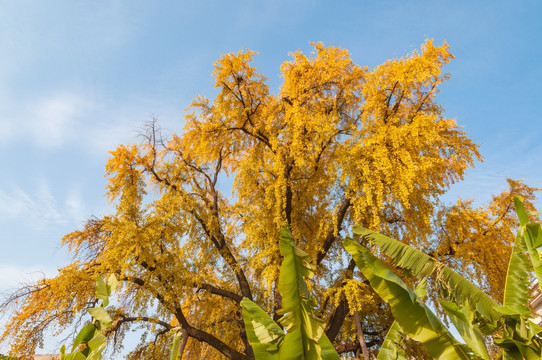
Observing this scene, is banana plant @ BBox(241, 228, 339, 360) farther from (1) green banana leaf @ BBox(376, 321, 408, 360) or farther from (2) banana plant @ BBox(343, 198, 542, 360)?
(1) green banana leaf @ BBox(376, 321, 408, 360)

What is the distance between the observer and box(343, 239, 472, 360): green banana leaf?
3.11 metres

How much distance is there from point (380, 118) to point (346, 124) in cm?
241

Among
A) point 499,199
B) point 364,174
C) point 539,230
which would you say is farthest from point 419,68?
point 539,230

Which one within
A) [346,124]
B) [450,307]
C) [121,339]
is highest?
[346,124]

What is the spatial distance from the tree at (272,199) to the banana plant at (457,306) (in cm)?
612

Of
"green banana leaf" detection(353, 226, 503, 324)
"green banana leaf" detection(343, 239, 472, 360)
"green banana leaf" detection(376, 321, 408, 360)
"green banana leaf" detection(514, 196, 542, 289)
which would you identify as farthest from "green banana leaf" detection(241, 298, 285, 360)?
"green banana leaf" detection(514, 196, 542, 289)

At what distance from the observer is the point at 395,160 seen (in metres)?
10.4

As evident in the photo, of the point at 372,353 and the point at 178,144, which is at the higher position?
the point at 178,144

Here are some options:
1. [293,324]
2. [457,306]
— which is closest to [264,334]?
[293,324]

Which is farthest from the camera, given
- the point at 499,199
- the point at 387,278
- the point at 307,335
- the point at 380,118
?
the point at 499,199

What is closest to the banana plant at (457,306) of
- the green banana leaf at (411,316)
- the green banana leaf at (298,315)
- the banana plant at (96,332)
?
the green banana leaf at (411,316)

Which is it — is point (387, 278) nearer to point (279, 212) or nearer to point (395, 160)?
point (395, 160)

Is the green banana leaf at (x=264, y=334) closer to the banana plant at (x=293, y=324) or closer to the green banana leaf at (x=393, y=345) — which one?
the banana plant at (x=293, y=324)

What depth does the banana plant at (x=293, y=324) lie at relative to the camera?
8.43 ft
